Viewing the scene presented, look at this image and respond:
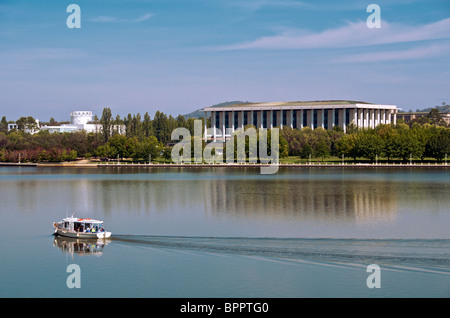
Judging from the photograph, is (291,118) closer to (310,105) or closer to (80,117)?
(310,105)

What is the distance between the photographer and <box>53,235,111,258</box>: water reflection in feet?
61.8

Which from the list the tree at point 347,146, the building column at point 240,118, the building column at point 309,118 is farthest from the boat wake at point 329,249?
the building column at point 240,118

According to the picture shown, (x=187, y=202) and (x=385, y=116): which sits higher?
(x=385, y=116)

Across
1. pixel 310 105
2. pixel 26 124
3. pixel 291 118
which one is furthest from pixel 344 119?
pixel 26 124

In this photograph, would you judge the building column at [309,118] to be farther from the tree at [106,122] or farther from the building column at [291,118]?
the tree at [106,122]

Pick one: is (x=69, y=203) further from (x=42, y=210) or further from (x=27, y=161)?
(x=27, y=161)

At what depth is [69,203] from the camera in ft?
102

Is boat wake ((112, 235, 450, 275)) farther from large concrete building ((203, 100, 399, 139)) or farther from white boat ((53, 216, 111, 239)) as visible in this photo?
large concrete building ((203, 100, 399, 139))

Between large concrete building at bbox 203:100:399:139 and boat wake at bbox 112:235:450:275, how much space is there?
67.9m

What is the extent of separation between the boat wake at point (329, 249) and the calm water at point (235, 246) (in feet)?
0.10

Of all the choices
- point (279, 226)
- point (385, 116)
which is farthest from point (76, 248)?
point (385, 116)
